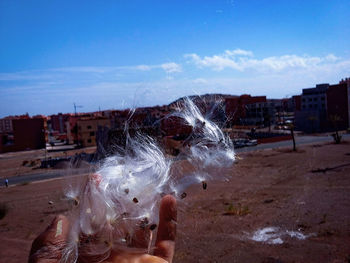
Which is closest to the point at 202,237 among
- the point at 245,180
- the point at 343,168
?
the point at 245,180

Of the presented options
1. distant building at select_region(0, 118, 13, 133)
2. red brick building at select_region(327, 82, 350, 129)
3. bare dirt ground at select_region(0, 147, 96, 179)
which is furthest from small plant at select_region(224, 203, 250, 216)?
distant building at select_region(0, 118, 13, 133)

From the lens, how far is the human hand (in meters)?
2.13

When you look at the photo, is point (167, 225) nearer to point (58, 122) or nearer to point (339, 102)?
point (339, 102)

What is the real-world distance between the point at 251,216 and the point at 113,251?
13.1 meters

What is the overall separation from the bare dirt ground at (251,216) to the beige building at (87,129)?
35008mm

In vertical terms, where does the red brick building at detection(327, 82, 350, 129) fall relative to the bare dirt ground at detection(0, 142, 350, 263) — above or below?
above

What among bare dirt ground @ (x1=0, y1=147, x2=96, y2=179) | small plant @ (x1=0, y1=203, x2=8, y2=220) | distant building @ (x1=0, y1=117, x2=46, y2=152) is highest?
distant building @ (x1=0, y1=117, x2=46, y2=152)

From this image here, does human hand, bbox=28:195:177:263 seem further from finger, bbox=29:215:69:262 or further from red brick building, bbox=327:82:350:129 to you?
red brick building, bbox=327:82:350:129

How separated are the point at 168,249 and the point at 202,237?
9.74m

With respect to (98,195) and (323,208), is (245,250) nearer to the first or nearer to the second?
(323,208)

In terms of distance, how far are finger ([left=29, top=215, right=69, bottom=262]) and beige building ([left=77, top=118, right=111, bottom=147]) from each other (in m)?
60.4

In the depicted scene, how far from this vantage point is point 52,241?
222cm

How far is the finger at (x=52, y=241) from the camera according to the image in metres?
2.11

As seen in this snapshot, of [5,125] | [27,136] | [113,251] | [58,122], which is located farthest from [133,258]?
[58,122]
